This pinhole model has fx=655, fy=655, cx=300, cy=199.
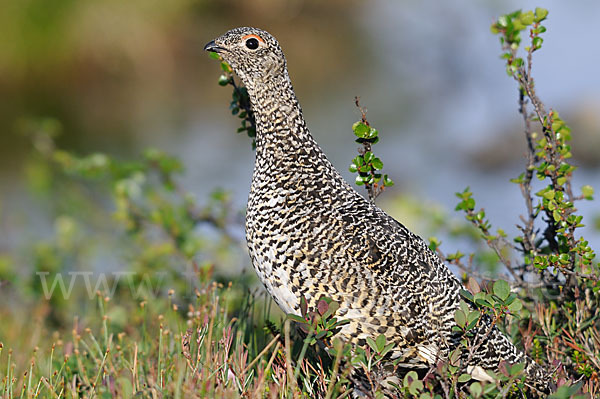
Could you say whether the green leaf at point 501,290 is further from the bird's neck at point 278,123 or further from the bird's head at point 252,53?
the bird's head at point 252,53

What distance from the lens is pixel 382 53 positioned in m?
24.1

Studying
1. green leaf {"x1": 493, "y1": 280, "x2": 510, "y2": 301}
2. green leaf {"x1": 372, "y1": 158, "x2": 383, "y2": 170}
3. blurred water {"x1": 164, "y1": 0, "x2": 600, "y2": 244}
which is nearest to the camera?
green leaf {"x1": 493, "y1": 280, "x2": 510, "y2": 301}

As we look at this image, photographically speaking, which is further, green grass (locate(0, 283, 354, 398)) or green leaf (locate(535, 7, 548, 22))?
green leaf (locate(535, 7, 548, 22))

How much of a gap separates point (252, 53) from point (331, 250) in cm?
109

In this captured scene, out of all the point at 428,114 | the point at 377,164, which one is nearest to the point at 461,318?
the point at 377,164

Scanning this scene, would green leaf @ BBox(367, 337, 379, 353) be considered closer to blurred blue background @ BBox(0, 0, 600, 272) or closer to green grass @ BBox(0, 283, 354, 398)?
green grass @ BBox(0, 283, 354, 398)

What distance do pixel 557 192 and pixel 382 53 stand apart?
21463 millimetres

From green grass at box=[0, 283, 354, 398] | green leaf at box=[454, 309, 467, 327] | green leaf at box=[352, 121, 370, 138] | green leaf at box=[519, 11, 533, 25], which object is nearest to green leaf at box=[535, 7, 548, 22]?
green leaf at box=[519, 11, 533, 25]

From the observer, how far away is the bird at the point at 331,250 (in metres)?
3.04

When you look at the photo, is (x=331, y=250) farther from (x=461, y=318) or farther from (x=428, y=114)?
(x=428, y=114)

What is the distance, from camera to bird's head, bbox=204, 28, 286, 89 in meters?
3.33

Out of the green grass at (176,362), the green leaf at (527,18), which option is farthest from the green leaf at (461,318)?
the green leaf at (527,18)

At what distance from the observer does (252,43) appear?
10.9 feet

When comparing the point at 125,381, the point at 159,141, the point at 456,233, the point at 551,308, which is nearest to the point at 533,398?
the point at 551,308
